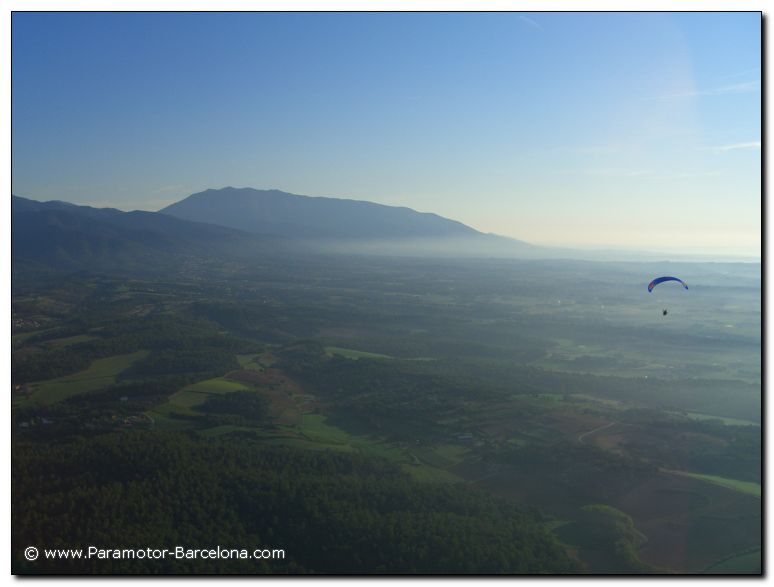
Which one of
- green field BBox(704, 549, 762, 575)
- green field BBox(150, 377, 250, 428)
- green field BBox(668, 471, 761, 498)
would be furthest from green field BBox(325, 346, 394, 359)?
green field BBox(704, 549, 762, 575)

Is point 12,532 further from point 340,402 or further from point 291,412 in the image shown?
point 340,402

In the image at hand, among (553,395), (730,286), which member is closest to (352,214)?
(730,286)

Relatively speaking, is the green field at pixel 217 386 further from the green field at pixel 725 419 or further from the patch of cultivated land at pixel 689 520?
the green field at pixel 725 419

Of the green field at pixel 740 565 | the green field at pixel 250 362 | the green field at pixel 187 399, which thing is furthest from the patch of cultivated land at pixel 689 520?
the green field at pixel 250 362

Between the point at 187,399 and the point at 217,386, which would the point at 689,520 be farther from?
the point at 217,386

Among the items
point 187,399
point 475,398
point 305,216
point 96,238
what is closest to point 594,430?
point 475,398
